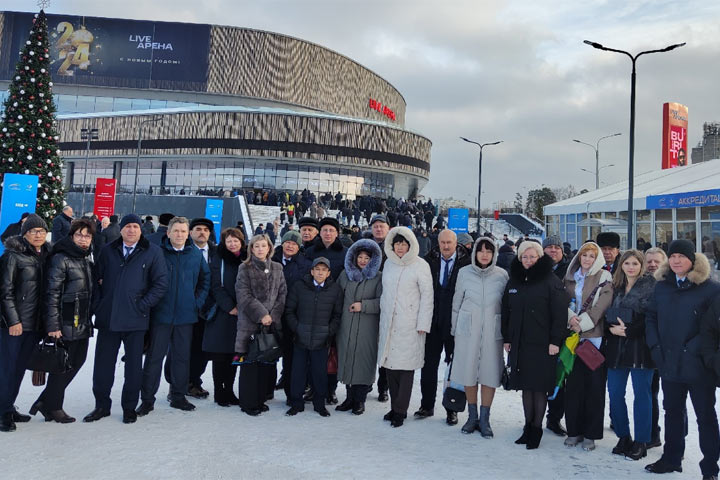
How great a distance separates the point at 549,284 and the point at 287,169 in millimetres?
44176

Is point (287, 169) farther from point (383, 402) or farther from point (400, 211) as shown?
point (383, 402)

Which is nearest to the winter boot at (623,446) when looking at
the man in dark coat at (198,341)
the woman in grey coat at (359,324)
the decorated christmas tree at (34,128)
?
the woman in grey coat at (359,324)

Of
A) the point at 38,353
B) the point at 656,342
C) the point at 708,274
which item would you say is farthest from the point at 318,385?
the point at 708,274

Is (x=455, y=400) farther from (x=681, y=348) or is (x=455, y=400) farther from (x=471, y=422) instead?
(x=681, y=348)

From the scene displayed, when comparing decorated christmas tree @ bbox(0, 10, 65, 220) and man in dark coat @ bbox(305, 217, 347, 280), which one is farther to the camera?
decorated christmas tree @ bbox(0, 10, 65, 220)

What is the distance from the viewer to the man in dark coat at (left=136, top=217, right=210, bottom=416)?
4.75 meters

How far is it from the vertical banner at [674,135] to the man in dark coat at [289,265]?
35457 millimetres

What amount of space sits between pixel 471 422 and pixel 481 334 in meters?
0.80

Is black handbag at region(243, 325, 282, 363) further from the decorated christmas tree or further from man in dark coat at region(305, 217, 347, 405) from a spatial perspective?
the decorated christmas tree

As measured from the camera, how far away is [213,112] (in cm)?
4584

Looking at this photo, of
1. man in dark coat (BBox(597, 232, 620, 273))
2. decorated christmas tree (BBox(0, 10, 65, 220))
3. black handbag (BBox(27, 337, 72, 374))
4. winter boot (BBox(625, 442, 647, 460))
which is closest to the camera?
winter boot (BBox(625, 442, 647, 460))

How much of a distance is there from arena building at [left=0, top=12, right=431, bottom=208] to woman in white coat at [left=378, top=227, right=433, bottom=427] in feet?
133

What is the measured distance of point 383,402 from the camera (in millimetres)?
5449

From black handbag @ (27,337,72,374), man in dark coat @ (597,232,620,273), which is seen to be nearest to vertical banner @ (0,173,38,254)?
black handbag @ (27,337,72,374)
